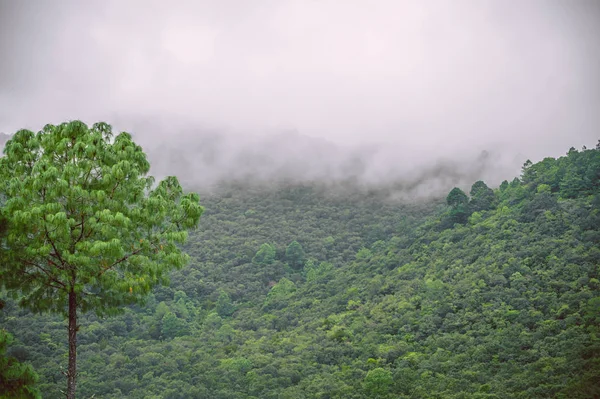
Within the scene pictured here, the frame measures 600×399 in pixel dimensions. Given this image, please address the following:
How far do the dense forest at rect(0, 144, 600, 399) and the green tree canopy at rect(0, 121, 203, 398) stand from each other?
1.46 m

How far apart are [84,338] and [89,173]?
28.8 meters

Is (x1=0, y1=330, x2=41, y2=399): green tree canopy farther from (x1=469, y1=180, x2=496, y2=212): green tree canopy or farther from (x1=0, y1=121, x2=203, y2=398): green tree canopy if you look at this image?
(x1=469, y1=180, x2=496, y2=212): green tree canopy

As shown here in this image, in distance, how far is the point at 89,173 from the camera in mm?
9820

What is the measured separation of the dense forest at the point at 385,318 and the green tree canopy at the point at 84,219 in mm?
1457

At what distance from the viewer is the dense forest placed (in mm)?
24562

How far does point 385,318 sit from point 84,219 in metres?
26.7

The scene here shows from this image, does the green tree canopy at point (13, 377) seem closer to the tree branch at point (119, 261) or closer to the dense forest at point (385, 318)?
the dense forest at point (385, 318)

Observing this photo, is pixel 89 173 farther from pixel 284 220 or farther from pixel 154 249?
pixel 284 220

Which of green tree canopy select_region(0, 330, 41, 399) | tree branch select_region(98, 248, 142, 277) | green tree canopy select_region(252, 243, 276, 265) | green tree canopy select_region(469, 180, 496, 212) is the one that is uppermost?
green tree canopy select_region(469, 180, 496, 212)

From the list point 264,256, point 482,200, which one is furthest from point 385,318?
point 264,256

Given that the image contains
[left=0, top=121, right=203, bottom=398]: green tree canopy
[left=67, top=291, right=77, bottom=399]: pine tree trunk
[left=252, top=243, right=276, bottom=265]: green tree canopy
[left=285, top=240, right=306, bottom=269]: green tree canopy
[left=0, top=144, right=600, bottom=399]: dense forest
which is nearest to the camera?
[left=0, top=121, right=203, bottom=398]: green tree canopy

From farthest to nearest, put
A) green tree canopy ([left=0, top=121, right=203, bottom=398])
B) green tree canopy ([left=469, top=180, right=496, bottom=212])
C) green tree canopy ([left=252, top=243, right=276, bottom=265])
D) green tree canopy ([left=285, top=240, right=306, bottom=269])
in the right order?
green tree canopy ([left=285, top=240, right=306, bottom=269]) < green tree canopy ([left=252, top=243, right=276, bottom=265]) < green tree canopy ([left=469, top=180, right=496, bottom=212]) < green tree canopy ([left=0, top=121, right=203, bottom=398])

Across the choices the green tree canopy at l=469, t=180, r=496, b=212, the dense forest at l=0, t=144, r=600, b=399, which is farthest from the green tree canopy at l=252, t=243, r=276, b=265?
the green tree canopy at l=469, t=180, r=496, b=212

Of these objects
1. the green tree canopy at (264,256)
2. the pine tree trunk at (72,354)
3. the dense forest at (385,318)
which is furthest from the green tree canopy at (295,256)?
the pine tree trunk at (72,354)
